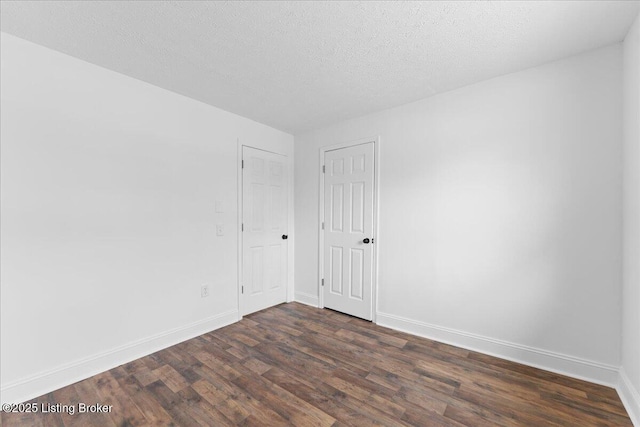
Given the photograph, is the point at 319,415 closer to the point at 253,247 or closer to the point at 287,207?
the point at 253,247

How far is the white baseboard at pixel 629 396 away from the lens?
1.57 meters

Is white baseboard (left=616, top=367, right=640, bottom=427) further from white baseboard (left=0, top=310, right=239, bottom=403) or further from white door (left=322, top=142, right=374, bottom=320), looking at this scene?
white baseboard (left=0, top=310, right=239, bottom=403)

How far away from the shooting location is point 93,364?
206 centimetres

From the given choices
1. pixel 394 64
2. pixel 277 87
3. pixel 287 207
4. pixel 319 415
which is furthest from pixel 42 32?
pixel 319 415

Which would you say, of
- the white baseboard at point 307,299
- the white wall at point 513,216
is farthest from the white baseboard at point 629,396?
the white baseboard at point 307,299

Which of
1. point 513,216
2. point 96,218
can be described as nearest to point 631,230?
point 513,216

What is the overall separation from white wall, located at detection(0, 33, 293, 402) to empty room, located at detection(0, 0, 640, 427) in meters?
0.01

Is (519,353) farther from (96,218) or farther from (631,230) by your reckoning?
(96,218)

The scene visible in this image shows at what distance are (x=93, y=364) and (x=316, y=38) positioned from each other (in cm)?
295

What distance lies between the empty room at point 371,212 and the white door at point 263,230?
271 millimetres

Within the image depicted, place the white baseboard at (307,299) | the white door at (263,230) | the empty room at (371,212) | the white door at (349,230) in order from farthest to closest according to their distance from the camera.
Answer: the white baseboard at (307,299), the white door at (263,230), the white door at (349,230), the empty room at (371,212)

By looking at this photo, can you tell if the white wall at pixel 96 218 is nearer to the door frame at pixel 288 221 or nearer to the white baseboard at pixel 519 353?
the door frame at pixel 288 221

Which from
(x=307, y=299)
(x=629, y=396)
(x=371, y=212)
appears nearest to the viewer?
(x=629, y=396)

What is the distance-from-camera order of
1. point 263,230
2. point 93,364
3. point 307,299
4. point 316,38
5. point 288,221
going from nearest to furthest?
point 316,38, point 93,364, point 263,230, point 307,299, point 288,221
